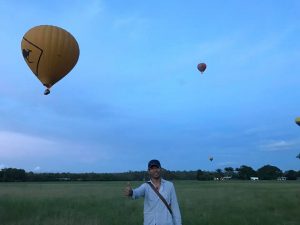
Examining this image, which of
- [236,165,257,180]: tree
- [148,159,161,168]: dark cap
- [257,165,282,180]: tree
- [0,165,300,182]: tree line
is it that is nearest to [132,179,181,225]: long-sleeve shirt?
[148,159,161,168]: dark cap

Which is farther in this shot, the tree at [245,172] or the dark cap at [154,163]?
the tree at [245,172]

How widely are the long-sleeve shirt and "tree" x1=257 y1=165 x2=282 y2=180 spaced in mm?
128957

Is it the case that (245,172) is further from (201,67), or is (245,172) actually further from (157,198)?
(157,198)

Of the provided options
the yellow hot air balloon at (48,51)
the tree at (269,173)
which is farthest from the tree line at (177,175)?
the yellow hot air balloon at (48,51)

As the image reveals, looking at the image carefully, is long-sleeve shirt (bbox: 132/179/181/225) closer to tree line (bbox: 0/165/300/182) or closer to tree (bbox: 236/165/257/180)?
tree line (bbox: 0/165/300/182)

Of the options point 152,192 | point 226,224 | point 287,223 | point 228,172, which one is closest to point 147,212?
point 152,192

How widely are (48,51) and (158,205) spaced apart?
750 cm

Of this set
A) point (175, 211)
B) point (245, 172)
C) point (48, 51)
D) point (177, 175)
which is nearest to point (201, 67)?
point (48, 51)

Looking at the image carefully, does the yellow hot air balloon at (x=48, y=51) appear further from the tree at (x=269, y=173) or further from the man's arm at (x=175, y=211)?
the tree at (x=269, y=173)

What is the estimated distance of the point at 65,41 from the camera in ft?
41.8

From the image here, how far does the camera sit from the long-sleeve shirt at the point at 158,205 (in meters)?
5.88

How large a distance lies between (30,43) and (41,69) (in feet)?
2.25

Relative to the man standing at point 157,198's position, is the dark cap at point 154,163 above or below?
above

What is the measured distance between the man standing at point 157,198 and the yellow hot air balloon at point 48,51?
287 inches
